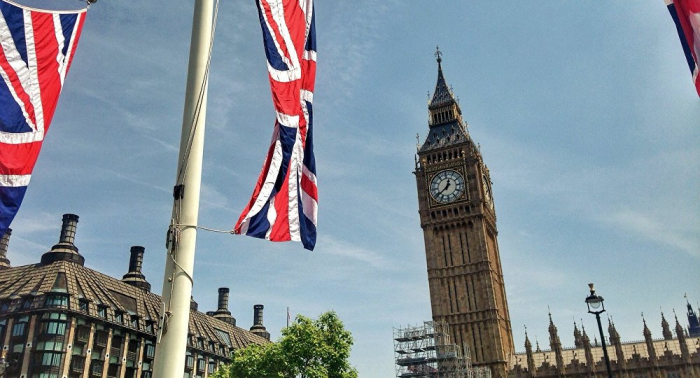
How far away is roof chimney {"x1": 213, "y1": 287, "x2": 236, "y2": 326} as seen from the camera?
12575cm

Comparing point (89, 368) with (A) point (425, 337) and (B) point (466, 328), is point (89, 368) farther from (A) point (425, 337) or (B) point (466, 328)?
(B) point (466, 328)

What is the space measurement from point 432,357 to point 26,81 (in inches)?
3128

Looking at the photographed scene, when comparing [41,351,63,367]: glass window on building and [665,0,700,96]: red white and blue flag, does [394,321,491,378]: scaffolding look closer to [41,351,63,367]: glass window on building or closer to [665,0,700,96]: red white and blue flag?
[41,351,63,367]: glass window on building

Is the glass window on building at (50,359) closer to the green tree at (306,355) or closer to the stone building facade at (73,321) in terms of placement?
the stone building facade at (73,321)

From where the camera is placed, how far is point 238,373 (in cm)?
5516

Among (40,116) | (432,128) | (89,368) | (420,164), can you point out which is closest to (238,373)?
(89,368)

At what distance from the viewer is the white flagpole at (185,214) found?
8945 millimetres

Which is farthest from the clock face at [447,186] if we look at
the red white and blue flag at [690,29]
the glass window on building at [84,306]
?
the red white and blue flag at [690,29]

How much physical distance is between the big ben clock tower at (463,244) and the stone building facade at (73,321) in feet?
147

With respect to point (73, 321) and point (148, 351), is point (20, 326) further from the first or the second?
point (148, 351)

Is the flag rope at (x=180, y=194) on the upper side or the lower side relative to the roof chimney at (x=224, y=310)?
lower

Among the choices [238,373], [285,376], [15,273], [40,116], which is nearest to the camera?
[40,116]

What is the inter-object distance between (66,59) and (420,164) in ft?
307

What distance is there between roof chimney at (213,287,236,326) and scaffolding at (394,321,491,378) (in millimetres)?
54728
